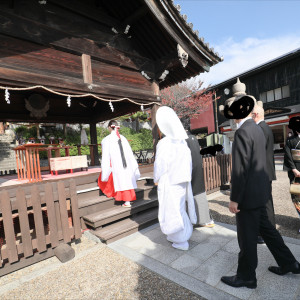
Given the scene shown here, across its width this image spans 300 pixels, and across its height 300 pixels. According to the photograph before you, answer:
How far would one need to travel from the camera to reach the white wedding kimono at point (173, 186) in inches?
124

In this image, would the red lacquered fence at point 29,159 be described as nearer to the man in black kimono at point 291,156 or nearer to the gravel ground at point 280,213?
the gravel ground at point 280,213

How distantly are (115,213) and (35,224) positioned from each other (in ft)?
4.69

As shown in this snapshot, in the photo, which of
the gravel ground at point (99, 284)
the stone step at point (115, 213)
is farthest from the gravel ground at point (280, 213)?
the gravel ground at point (99, 284)

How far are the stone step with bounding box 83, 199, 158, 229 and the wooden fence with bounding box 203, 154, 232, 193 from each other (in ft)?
9.00

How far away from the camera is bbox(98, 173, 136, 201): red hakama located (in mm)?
4320

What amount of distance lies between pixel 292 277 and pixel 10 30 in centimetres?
611

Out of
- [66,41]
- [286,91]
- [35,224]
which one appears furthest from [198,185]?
[286,91]

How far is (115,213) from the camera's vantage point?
4004 millimetres

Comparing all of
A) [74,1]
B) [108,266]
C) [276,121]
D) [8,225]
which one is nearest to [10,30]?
[74,1]

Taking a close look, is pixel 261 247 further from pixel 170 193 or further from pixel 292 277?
pixel 170 193

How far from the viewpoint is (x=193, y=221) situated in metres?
3.45

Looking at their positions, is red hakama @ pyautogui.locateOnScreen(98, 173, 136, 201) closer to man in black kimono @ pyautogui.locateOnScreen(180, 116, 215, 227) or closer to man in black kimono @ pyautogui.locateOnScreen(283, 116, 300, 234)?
man in black kimono @ pyautogui.locateOnScreen(180, 116, 215, 227)

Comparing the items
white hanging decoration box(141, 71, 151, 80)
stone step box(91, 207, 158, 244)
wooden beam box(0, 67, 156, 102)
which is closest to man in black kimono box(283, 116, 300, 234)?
stone step box(91, 207, 158, 244)

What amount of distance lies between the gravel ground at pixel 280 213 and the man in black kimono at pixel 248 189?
1.71 m
